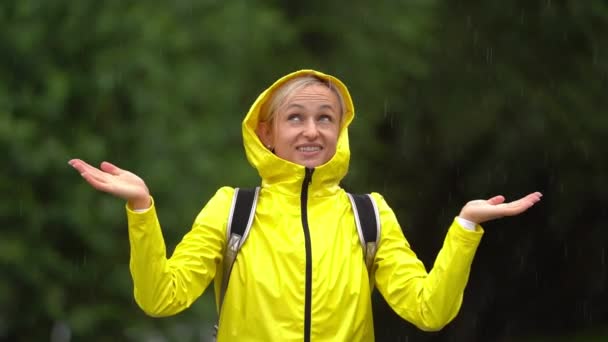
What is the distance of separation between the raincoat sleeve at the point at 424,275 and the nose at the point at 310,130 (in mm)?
294

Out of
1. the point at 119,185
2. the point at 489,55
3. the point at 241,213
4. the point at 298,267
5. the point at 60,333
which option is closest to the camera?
the point at 119,185

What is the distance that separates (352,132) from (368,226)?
6964mm

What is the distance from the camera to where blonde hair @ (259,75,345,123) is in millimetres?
4694

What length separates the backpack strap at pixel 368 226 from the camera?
179 inches

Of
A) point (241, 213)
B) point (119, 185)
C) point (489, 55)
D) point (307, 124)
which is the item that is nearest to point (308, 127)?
point (307, 124)

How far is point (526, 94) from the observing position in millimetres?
11195

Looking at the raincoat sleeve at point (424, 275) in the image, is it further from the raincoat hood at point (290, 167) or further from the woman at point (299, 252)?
the raincoat hood at point (290, 167)

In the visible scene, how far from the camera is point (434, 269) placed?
440 centimetres

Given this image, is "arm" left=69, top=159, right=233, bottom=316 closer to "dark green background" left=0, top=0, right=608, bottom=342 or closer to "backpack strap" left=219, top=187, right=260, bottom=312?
"backpack strap" left=219, top=187, right=260, bottom=312

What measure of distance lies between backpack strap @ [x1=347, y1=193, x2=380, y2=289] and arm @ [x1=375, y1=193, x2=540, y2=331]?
0.10ft

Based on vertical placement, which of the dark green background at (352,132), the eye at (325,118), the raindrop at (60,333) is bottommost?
the raindrop at (60,333)

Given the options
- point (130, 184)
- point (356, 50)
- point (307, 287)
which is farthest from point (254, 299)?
point (356, 50)

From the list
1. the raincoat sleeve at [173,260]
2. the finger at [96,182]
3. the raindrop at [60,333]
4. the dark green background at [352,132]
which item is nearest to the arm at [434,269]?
the raincoat sleeve at [173,260]

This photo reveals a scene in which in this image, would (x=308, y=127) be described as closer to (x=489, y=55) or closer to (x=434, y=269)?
(x=434, y=269)
